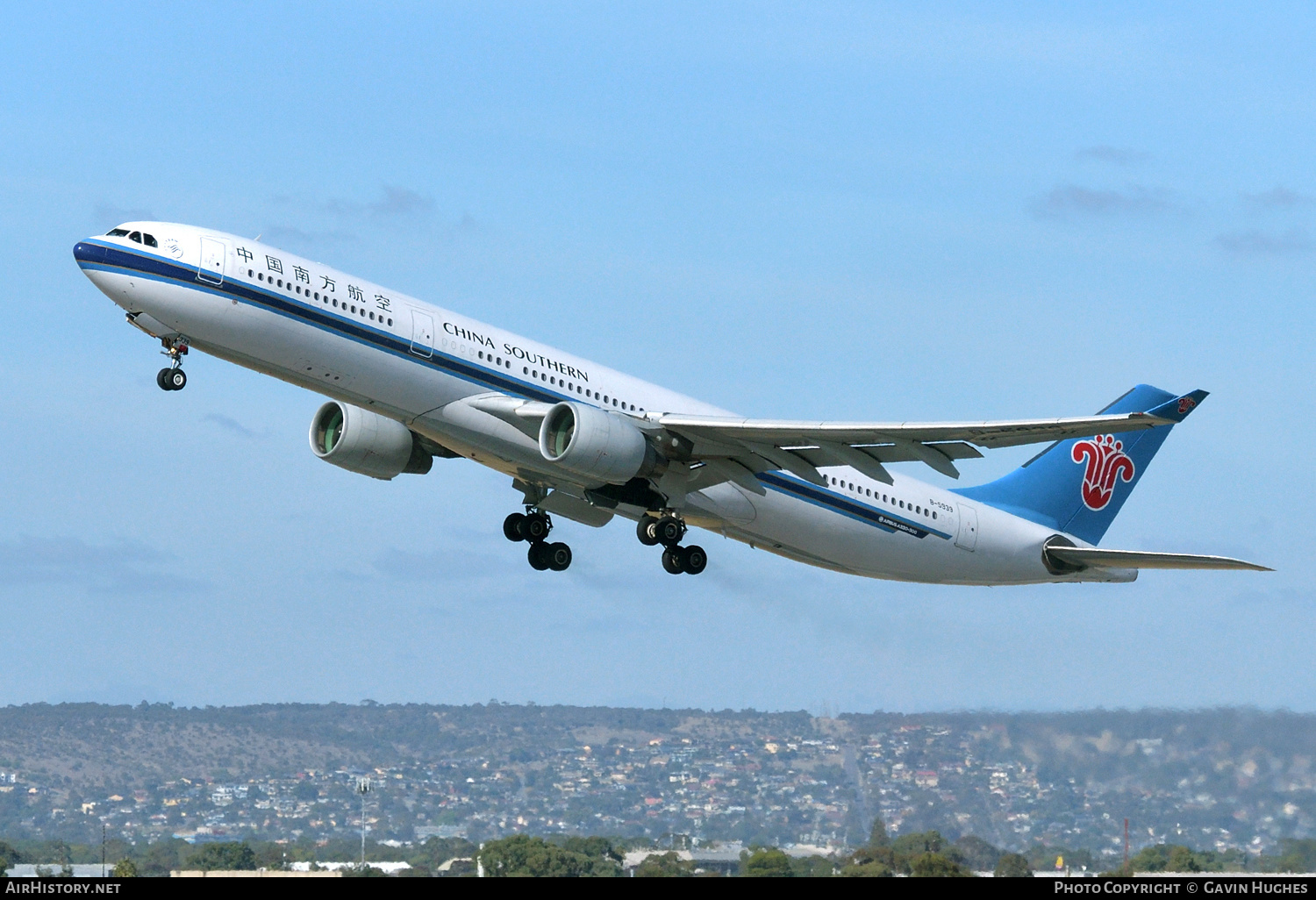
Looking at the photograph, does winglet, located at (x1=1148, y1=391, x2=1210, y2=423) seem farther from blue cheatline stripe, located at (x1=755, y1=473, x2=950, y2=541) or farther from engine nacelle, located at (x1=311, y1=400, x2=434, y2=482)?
engine nacelle, located at (x1=311, y1=400, x2=434, y2=482)

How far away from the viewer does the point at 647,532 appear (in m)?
38.1

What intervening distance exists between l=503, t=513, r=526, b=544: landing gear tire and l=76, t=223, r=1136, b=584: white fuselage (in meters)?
2.70

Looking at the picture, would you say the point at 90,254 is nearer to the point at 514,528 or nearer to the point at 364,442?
the point at 364,442

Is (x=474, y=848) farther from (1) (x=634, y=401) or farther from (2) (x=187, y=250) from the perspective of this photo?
(2) (x=187, y=250)

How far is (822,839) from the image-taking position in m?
38.0

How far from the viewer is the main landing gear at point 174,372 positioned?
109 ft

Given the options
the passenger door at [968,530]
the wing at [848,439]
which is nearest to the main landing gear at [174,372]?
the wing at [848,439]

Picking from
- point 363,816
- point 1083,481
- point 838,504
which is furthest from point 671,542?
point 363,816

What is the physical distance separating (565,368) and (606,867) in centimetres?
1124

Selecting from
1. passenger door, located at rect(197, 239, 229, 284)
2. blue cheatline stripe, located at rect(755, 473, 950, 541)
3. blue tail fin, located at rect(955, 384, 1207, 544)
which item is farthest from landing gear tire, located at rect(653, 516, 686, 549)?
passenger door, located at rect(197, 239, 229, 284)

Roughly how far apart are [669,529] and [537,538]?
16.4 ft

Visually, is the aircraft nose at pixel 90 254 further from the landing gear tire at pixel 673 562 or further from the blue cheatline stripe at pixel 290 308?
the landing gear tire at pixel 673 562
